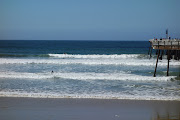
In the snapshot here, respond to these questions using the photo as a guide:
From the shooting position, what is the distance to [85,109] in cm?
1135

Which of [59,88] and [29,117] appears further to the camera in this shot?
[59,88]

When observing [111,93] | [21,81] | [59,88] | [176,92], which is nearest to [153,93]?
[176,92]

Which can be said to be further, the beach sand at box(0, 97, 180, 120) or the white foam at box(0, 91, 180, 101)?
the white foam at box(0, 91, 180, 101)

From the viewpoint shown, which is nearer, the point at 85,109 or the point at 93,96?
the point at 85,109

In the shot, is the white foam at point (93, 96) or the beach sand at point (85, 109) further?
the white foam at point (93, 96)

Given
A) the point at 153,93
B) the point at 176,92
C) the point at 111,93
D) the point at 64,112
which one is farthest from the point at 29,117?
the point at 176,92

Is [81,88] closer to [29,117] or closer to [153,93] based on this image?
[153,93]

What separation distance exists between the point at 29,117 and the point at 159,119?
4.81m

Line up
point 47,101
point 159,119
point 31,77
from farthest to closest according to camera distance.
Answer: point 31,77 < point 47,101 < point 159,119

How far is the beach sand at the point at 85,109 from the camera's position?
10.2 meters

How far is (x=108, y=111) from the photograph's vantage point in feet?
36.3

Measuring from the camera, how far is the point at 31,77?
813 inches

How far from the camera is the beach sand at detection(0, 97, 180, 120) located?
10203 millimetres

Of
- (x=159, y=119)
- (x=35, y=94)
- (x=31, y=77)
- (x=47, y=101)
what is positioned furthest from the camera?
(x=31, y=77)
